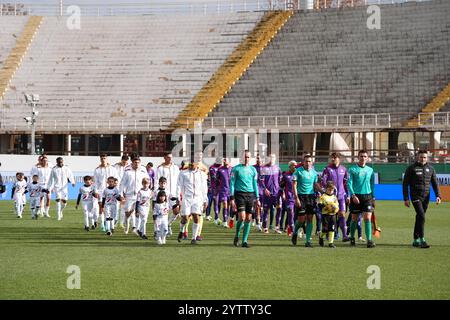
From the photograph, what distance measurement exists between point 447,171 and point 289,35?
2402 centimetres

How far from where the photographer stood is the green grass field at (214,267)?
41.2 ft

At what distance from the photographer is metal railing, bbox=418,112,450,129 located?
1965 inches

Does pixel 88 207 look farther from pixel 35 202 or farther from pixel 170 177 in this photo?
pixel 35 202

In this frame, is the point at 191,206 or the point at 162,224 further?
the point at 191,206

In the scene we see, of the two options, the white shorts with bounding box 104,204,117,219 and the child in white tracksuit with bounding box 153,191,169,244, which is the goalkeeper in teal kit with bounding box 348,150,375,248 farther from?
the white shorts with bounding box 104,204,117,219

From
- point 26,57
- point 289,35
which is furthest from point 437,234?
point 26,57

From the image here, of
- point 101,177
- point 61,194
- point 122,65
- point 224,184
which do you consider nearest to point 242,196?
point 101,177

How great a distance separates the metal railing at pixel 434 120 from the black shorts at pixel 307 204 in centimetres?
3097

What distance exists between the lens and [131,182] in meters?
22.7

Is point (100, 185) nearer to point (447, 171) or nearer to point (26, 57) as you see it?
point (447, 171)

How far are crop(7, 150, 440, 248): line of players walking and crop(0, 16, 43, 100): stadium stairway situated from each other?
37.2 meters

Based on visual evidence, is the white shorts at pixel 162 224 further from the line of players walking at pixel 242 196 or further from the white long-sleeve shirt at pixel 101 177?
the white long-sleeve shirt at pixel 101 177

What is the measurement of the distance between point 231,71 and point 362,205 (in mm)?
42711

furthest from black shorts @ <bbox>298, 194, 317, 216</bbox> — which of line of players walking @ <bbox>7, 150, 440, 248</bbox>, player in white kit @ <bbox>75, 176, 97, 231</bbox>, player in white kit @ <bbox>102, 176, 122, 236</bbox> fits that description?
player in white kit @ <bbox>75, 176, 97, 231</bbox>
